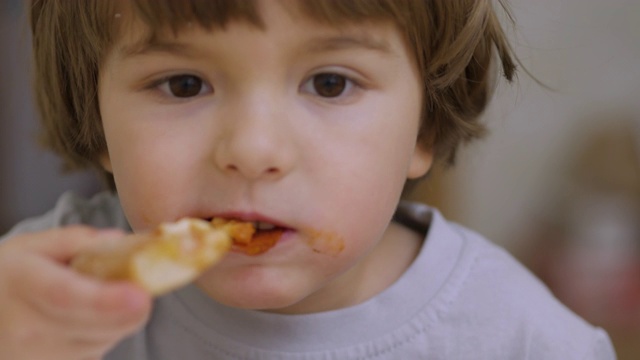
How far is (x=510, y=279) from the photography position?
1006 millimetres

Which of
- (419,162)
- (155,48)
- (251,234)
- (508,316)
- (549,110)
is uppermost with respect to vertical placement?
(155,48)

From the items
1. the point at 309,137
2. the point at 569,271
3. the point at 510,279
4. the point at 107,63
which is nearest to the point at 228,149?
the point at 309,137

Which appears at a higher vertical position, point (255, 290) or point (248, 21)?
point (248, 21)

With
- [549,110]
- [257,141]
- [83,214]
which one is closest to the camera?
[257,141]

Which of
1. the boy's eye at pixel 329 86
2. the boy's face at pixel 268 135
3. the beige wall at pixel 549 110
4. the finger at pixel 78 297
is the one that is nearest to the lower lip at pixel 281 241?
the boy's face at pixel 268 135

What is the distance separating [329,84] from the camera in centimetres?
75

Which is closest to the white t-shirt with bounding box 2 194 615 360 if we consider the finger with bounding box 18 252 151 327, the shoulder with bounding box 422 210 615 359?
the shoulder with bounding box 422 210 615 359

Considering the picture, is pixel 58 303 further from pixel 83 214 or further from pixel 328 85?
pixel 83 214

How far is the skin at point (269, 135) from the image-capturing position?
69 centimetres

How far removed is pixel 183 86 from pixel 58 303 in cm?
31

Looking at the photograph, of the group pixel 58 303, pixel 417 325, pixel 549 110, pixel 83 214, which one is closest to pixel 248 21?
pixel 58 303

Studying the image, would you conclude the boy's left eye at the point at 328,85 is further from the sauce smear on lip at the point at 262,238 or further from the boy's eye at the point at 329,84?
the sauce smear on lip at the point at 262,238

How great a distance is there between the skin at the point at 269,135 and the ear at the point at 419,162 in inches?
4.6

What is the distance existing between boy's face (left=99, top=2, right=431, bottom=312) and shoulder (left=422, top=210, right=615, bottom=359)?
0.67 ft
